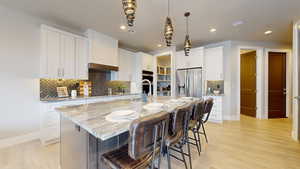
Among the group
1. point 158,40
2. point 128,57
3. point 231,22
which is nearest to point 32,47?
point 128,57

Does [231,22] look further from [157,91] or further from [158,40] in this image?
[157,91]

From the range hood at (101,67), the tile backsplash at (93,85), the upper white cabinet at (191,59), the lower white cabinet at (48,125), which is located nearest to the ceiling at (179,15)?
the upper white cabinet at (191,59)

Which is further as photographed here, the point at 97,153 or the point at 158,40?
the point at 158,40

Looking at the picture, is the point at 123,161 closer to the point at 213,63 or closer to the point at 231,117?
the point at 213,63

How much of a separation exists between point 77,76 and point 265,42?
6.00 meters

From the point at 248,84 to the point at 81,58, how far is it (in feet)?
18.6

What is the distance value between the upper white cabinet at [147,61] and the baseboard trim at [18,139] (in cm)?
357

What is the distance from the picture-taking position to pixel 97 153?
1.25 m

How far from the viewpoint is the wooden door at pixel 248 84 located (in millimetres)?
4648

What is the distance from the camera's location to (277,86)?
177 inches

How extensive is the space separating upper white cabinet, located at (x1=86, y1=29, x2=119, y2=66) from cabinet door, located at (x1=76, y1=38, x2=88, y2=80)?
13 centimetres

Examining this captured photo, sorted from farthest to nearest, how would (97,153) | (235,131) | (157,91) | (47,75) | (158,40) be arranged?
(157,91) < (158,40) < (235,131) < (47,75) < (97,153)

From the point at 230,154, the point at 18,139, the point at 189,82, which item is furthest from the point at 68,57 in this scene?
the point at 230,154

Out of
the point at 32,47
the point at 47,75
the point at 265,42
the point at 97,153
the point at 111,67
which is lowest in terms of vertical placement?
the point at 97,153
